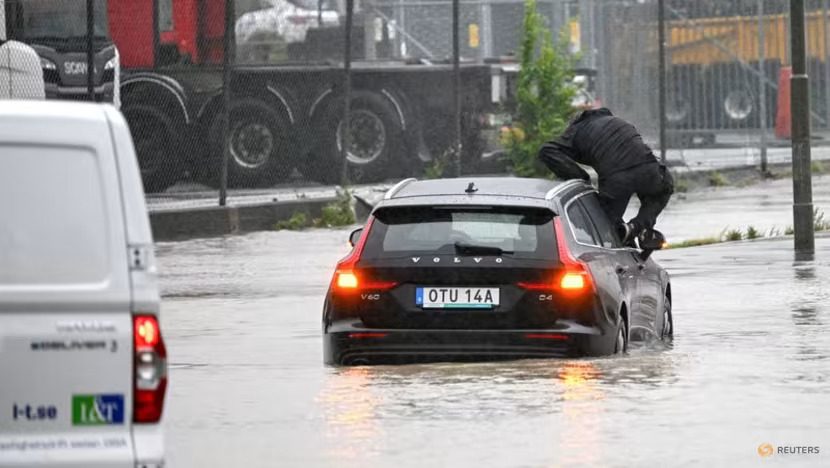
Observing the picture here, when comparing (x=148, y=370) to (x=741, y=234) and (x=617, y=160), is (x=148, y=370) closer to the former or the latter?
(x=617, y=160)

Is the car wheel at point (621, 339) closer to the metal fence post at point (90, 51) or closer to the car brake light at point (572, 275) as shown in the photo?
the car brake light at point (572, 275)

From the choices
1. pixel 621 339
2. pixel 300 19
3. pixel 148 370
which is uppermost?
pixel 300 19

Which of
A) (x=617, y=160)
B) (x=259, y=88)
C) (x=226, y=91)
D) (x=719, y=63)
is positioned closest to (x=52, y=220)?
(x=617, y=160)

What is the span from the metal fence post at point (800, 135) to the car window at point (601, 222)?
7.11 m

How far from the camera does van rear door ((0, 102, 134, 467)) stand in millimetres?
6930

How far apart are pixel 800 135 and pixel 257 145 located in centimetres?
920

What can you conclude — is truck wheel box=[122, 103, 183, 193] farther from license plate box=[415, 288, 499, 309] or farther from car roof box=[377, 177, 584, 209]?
license plate box=[415, 288, 499, 309]

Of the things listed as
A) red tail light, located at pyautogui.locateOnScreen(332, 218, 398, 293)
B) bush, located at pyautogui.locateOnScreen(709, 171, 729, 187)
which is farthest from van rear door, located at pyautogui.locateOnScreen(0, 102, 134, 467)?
bush, located at pyautogui.locateOnScreen(709, 171, 729, 187)

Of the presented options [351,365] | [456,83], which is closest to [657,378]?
[351,365]

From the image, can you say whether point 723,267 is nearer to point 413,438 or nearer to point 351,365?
point 351,365

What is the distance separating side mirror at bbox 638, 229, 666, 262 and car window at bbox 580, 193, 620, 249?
27cm

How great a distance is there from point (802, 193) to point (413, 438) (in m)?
11.7

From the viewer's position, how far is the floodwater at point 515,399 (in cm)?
924

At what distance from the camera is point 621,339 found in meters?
12.4
